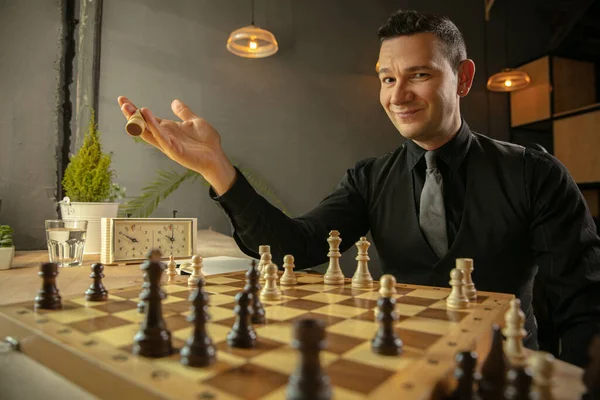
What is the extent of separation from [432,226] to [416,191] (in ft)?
0.71

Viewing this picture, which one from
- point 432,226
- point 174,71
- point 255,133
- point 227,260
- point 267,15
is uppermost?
point 267,15

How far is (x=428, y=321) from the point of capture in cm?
110

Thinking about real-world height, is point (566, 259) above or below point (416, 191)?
below

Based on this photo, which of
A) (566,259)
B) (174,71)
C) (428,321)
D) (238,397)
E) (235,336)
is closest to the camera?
(238,397)

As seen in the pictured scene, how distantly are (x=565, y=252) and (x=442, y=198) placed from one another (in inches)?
21.1

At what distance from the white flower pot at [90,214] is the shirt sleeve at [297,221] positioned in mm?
817

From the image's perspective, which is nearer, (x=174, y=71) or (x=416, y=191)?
(x=416, y=191)

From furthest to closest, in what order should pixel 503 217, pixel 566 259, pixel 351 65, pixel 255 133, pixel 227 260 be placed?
pixel 351 65, pixel 255 133, pixel 227 260, pixel 503 217, pixel 566 259

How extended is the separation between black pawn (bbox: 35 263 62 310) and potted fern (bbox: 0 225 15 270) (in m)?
1.10

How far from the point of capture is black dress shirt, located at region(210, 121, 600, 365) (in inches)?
68.4

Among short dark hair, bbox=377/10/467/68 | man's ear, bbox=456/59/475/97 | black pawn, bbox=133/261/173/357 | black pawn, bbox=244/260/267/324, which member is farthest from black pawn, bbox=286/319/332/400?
man's ear, bbox=456/59/475/97

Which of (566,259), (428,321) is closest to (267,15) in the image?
(566,259)

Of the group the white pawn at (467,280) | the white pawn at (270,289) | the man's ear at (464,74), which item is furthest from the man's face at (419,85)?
the white pawn at (270,289)

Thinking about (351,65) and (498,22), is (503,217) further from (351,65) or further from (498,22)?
(498,22)
